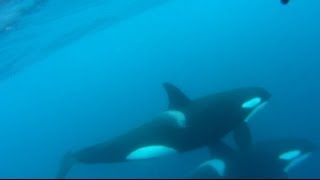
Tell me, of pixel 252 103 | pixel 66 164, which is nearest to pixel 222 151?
pixel 252 103

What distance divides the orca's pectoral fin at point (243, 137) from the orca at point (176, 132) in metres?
0.60

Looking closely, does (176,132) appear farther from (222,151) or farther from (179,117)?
(222,151)

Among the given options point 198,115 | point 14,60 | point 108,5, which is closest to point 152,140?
point 198,115

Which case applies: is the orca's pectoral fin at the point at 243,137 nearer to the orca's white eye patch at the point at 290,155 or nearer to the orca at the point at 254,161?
the orca at the point at 254,161

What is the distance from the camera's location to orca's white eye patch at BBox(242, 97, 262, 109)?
11.1 metres

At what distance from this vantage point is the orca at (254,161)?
11.5 metres

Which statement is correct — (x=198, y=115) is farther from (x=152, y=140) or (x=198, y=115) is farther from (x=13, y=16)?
(x=13, y=16)

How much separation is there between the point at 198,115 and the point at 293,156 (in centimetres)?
352

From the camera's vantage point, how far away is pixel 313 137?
15.6 meters

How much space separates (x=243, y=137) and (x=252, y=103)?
3.26ft

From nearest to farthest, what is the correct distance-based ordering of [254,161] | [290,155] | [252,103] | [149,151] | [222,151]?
[149,151]
[252,103]
[254,161]
[222,151]
[290,155]

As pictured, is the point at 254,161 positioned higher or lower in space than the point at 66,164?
lower

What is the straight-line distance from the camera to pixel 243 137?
11.8 metres

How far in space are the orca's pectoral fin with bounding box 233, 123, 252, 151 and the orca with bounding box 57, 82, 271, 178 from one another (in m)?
0.60
